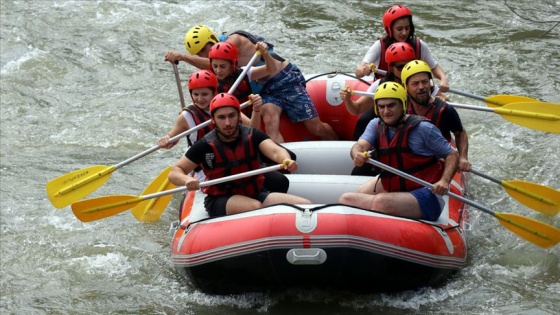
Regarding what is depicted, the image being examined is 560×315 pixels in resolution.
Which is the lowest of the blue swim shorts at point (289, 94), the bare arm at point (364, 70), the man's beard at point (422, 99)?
the blue swim shorts at point (289, 94)

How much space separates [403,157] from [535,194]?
1.11m

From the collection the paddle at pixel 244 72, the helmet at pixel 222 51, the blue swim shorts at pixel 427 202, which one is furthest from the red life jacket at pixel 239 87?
the blue swim shorts at pixel 427 202

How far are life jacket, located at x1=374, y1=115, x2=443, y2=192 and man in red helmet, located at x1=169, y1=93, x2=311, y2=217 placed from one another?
2.02 ft

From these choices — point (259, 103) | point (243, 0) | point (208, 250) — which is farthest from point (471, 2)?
point (208, 250)

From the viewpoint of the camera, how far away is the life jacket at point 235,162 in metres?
7.01

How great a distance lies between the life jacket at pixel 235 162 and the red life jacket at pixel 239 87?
1133 millimetres

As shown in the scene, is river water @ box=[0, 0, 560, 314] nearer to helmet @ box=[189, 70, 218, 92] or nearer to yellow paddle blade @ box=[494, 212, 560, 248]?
yellow paddle blade @ box=[494, 212, 560, 248]

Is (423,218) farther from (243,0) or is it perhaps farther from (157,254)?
(243,0)

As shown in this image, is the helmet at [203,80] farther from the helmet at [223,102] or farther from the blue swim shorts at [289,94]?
the blue swim shorts at [289,94]

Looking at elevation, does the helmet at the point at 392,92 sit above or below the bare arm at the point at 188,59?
above

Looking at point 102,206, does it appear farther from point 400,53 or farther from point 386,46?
point 386,46

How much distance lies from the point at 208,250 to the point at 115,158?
3965mm

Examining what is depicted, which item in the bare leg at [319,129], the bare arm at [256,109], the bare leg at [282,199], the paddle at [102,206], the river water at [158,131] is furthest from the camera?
the bare leg at [319,129]

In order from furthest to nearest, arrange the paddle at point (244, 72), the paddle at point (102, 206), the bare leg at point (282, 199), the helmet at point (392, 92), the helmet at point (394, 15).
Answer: the helmet at point (394, 15)
the paddle at point (244, 72)
the paddle at point (102, 206)
the bare leg at point (282, 199)
the helmet at point (392, 92)
